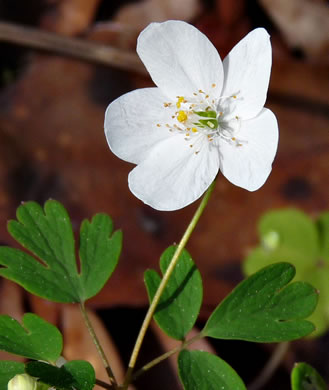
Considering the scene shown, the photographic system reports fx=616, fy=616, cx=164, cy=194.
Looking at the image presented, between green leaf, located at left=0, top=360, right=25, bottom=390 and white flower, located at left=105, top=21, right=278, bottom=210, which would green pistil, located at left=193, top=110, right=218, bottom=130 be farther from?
green leaf, located at left=0, top=360, right=25, bottom=390

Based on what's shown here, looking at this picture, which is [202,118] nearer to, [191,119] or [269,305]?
[191,119]

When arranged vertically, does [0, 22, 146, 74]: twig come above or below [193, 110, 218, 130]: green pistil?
below

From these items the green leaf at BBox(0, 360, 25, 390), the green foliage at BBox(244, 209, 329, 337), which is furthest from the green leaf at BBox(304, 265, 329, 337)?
the green leaf at BBox(0, 360, 25, 390)

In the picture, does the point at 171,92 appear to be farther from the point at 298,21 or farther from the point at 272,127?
the point at 298,21

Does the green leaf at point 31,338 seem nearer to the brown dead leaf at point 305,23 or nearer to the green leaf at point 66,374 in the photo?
the green leaf at point 66,374

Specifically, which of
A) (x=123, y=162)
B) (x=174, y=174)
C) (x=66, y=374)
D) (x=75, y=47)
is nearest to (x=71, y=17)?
(x=75, y=47)
